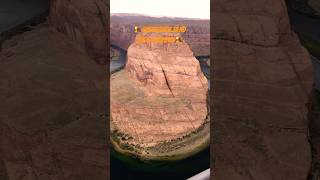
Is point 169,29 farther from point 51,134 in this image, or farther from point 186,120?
point 51,134

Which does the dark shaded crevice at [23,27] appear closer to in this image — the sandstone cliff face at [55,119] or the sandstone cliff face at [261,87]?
the sandstone cliff face at [55,119]

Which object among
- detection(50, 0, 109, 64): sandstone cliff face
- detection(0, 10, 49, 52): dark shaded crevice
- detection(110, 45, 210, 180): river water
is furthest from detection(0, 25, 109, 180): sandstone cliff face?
detection(110, 45, 210, 180): river water

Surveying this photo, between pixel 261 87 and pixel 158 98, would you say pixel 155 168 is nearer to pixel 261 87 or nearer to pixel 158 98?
pixel 158 98

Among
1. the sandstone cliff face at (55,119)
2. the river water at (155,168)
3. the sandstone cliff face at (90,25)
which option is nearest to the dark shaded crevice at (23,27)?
the sandstone cliff face at (55,119)

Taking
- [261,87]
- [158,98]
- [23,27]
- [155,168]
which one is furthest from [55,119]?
[158,98]

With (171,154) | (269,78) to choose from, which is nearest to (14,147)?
(269,78)
